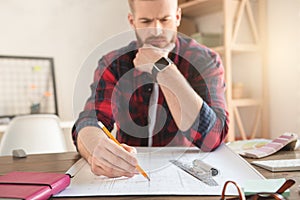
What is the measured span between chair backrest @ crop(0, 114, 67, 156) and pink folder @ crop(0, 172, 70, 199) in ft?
3.70

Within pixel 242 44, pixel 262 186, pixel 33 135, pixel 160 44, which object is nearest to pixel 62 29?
pixel 33 135

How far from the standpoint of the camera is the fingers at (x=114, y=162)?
585mm

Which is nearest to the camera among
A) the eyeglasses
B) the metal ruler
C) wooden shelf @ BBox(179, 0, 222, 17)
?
the eyeglasses

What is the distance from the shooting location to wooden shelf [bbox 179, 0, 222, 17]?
6.47 ft

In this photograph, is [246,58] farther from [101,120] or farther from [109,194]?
[109,194]

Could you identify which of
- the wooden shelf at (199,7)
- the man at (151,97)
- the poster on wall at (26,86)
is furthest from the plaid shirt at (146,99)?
the poster on wall at (26,86)

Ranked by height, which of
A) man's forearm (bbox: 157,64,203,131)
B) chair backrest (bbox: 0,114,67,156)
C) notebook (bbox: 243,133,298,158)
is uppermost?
man's forearm (bbox: 157,64,203,131)

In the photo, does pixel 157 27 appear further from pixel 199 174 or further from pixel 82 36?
pixel 82 36

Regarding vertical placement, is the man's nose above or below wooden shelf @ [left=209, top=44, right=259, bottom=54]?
above

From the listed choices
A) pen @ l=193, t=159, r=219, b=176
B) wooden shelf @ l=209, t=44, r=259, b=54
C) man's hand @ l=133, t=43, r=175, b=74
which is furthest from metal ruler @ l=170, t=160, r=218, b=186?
wooden shelf @ l=209, t=44, r=259, b=54

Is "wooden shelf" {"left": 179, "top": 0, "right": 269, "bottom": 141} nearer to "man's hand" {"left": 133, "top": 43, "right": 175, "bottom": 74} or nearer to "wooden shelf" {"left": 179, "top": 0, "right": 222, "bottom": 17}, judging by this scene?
"wooden shelf" {"left": 179, "top": 0, "right": 222, "bottom": 17}

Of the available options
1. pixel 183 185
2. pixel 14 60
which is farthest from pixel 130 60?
pixel 14 60

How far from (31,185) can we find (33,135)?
1262 millimetres

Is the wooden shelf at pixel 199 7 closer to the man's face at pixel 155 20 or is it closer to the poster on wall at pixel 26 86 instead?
the poster on wall at pixel 26 86
